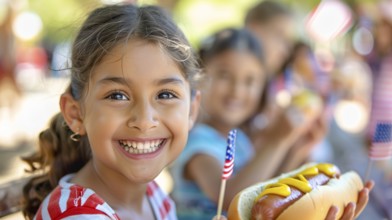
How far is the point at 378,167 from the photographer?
3.36m

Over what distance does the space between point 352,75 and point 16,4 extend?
665cm

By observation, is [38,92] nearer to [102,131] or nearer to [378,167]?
[378,167]

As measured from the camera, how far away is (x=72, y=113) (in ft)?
5.58

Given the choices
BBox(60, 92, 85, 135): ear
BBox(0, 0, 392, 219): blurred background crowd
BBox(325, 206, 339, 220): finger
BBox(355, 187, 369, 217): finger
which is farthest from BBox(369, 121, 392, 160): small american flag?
BBox(60, 92, 85, 135): ear

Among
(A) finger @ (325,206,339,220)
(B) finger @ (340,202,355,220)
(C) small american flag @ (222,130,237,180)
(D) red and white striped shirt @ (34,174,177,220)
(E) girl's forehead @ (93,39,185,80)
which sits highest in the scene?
(E) girl's forehead @ (93,39,185,80)

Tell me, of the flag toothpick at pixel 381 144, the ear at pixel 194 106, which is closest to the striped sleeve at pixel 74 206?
the ear at pixel 194 106

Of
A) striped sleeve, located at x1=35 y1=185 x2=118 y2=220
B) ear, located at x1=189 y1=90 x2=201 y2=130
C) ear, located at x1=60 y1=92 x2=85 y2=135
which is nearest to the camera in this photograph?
striped sleeve, located at x1=35 y1=185 x2=118 y2=220

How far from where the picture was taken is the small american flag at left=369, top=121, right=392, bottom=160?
6.38 feet

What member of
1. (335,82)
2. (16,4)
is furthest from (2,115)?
(335,82)

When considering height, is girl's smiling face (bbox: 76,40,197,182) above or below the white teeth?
above

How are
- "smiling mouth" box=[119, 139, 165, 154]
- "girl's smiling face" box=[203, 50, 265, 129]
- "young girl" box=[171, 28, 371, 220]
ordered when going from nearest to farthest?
1. "smiling mouth" box=[119, 139, 165, 154]
2. "young girl" box=[171, 28, 371, 220]
3. "girl's smiling face" box=[203, 50, 265, 129]

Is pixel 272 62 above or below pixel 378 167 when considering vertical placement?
above

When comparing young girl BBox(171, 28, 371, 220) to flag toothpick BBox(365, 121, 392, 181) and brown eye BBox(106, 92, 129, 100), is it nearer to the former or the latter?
flag toothpick BBox(365, 121, 392, 181)

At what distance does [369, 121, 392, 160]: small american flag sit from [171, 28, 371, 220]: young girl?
1.86ft
